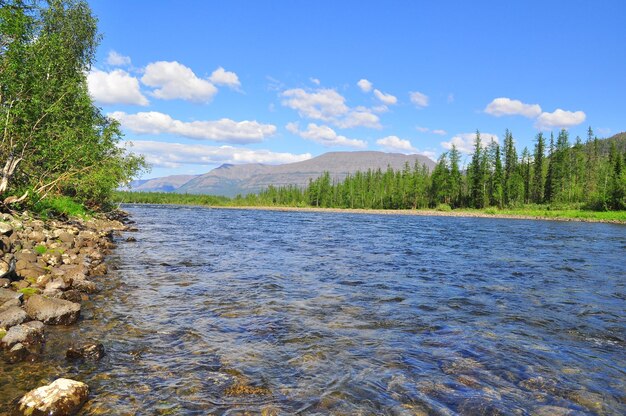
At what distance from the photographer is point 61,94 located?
23.3 metres

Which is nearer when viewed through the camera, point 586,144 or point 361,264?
point 361,264

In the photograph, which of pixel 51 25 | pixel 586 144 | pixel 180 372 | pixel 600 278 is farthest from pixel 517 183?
pixel 180 372

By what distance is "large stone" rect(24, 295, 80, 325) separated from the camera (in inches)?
378

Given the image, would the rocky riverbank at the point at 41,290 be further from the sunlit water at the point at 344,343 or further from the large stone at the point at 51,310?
the sunlit water at the point at 344,343

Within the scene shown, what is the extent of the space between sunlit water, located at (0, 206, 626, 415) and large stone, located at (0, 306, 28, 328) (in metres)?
0.71

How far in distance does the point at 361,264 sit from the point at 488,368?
503 inches

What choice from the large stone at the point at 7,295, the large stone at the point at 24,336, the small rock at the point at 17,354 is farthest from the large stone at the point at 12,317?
the small rock at the point at 17,354

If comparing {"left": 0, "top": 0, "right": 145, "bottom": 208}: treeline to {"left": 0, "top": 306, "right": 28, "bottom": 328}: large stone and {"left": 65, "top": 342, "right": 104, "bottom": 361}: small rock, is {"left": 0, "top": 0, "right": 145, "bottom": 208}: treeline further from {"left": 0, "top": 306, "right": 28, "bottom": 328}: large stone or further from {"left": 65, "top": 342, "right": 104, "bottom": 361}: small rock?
{"left": 65, "top": 342, "right": 104, "bottom": 361}: small rock

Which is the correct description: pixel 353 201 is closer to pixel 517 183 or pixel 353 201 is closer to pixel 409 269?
pixel 517 183

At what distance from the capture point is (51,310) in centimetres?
973

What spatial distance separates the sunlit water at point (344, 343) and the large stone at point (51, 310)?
472 millimetres

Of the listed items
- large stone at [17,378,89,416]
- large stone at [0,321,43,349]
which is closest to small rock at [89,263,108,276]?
large stone at [0,321,43,349]

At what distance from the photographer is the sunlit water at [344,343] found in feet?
21.5

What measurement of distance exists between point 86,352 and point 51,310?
277cm
